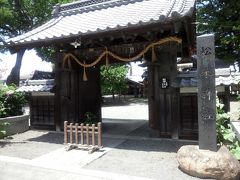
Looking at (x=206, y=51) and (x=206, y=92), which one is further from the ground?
(x=206, y=51)

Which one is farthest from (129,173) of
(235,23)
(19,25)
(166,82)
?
(19,25)

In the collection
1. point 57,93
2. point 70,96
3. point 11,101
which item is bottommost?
point 11,101

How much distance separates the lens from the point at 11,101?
13047 millimetres

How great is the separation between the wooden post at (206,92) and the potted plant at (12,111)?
806cm

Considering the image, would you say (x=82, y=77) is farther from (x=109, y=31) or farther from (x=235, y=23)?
(x=235, y=23)

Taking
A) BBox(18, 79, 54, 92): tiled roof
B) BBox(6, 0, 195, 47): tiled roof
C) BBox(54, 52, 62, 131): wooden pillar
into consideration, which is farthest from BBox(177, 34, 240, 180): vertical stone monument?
BBox(18, 79, 54, 92): tiled roof

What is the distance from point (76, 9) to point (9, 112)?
19.2 ft

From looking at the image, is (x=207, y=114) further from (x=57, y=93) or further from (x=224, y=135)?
(x=57, y=93)

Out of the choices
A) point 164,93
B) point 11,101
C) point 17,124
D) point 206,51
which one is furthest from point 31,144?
point 206,51

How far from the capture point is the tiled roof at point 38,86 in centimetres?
1248

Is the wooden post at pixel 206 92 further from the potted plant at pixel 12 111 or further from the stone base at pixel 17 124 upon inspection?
the stone base at pixel 17 124

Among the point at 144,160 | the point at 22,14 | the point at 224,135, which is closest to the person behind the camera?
the point at 144,160

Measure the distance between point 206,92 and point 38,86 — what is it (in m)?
8.01

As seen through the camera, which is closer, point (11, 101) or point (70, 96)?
point (70, 96)
